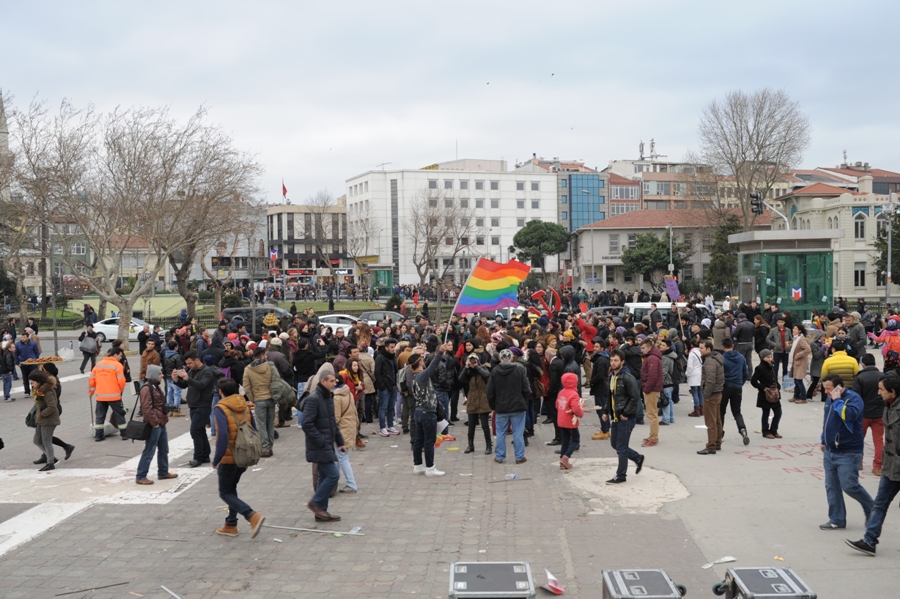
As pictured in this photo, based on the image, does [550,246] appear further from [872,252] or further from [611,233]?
[872,252]

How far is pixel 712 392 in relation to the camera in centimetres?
1127

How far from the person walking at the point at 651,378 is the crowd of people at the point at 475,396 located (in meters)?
0.02

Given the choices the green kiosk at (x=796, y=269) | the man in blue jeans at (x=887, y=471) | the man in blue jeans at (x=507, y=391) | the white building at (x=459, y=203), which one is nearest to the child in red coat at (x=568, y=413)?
the man in blue jeans at (x=507, y=391)

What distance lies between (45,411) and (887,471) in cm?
1027

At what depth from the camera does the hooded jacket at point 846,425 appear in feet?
25.2

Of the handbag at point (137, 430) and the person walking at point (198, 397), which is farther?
the person walking at point (198, 397)

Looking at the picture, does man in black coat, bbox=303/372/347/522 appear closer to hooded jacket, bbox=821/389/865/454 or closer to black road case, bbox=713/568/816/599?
black road case, bbox=713/568/816/599

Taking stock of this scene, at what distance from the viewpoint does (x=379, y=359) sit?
13.5m

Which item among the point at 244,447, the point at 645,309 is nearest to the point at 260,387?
the point at 244,447

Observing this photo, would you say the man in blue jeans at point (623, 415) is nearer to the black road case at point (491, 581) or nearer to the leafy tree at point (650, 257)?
the black road case at point (491, 581)

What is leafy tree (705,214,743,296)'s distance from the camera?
2055 inches

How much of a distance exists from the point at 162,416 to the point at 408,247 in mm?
79813

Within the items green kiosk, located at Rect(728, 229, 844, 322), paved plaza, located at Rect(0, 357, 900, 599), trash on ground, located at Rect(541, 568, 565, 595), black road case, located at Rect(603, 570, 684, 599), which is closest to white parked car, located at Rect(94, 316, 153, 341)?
paved plaza, located at Rect(0, 357, 900, 599)

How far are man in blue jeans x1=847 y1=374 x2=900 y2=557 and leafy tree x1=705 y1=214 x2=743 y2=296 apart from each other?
154 ft
